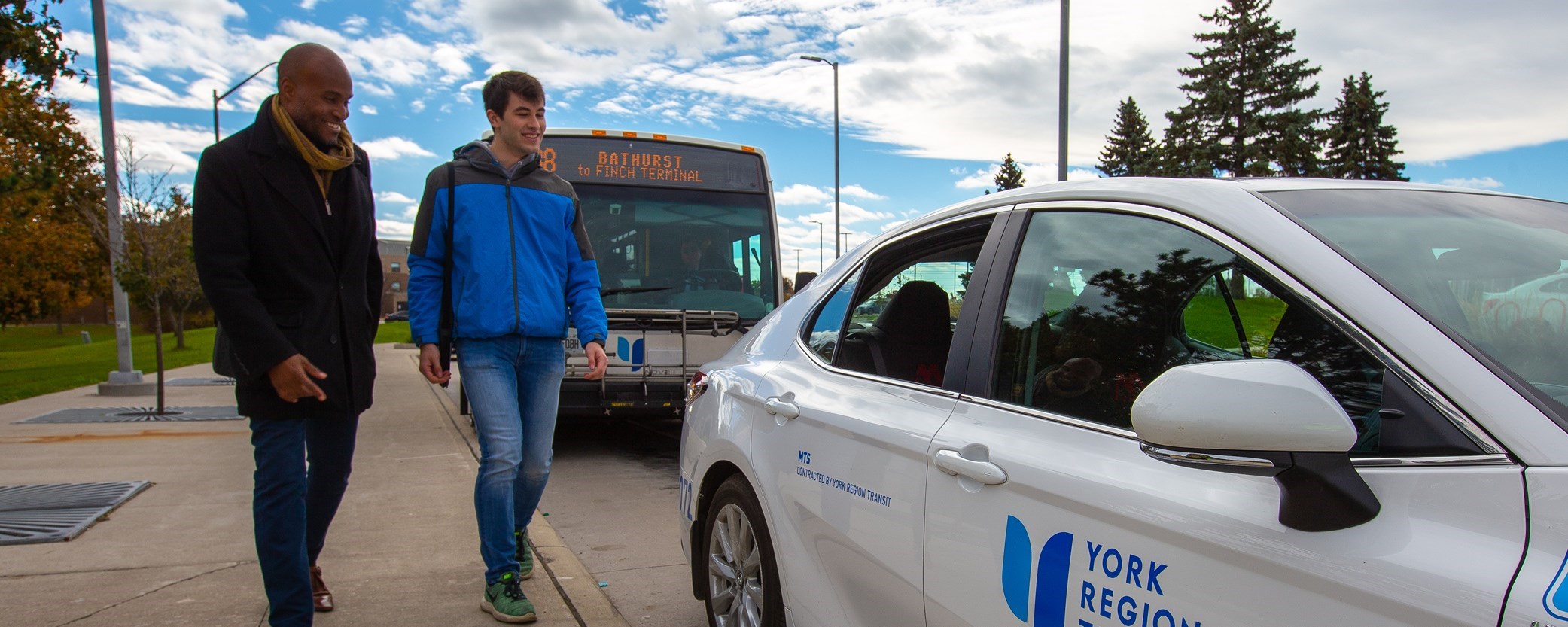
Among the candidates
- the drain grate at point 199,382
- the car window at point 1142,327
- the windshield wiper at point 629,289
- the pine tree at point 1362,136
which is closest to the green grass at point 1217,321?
the car window at point 1142,327

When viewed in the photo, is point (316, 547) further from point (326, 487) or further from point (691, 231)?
point (691, 231)

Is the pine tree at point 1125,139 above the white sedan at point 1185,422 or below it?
above

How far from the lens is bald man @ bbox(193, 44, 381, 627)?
2857 mm

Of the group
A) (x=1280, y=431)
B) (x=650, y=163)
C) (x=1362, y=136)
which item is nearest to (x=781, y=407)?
(x=1280, y=431)

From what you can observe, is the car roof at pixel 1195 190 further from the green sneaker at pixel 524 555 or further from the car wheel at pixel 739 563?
the green sneaker at pixel 524 555

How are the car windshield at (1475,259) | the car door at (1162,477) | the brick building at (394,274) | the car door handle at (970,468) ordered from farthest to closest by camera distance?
1. the brick building at (394,274)
2. the car door handle at (970,468)
3. the car windshield at (1475,259)
4. the car door at (1162,477)

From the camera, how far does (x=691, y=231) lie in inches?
356

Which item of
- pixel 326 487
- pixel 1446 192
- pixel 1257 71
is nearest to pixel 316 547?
pixel 326 487

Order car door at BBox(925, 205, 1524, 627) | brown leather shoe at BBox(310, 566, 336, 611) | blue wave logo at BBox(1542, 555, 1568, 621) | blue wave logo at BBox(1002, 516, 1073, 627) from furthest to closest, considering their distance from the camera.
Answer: brown leather shoe at BBox(310, 566, 336, 611) → blue wave logo at BBox(1002, 516, 1073, 627) → car door at BBox(925, 205, 1524, 627) → blue wave logo at BBox(1542, 555, 1568, 621)

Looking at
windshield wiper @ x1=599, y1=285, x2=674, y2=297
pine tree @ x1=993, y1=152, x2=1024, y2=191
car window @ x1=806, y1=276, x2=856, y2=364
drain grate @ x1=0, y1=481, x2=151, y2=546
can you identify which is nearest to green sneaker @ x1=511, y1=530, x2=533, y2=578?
car window @ x1=806, y1=276, x2=856, y2=364

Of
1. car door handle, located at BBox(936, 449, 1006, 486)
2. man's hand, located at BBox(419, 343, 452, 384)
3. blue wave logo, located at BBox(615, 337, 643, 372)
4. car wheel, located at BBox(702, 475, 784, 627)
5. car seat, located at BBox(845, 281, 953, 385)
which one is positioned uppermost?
car seat, located at BBox(845, 281, 953, 385)

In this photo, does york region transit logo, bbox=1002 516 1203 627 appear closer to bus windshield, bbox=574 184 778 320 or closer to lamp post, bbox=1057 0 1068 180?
bus windshield, bbox=574 184 778 320

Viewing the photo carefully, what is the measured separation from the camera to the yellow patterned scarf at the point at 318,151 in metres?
3.00

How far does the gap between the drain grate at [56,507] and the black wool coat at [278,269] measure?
8.15 ft
